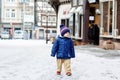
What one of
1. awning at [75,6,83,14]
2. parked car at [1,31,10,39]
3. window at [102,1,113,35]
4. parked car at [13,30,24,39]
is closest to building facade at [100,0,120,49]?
window at [102,1,113,35]

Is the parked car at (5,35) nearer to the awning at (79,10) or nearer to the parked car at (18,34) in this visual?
the parked car at (18,34)

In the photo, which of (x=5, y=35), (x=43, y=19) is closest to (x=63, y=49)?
(x=5, y=35)

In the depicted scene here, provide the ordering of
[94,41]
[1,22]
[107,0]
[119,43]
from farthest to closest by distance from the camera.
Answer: [1,22], [94,41], [107,0], [119,43]

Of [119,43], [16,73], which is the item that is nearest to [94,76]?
[16,73]

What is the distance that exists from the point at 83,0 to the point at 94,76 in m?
28.7

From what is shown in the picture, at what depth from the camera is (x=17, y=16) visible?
345 ft

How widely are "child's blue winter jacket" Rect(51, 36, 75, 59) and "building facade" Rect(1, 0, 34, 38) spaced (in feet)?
290

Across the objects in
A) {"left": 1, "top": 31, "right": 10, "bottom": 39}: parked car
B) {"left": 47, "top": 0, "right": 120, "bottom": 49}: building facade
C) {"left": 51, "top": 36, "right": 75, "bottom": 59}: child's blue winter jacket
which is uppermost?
{"left": 47, "top": 0, "right": 120, "bottom": 49}: building facade

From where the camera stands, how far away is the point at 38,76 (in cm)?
1455

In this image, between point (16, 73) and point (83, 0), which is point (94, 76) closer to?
point (16, 73)

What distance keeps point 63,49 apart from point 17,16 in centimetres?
9092

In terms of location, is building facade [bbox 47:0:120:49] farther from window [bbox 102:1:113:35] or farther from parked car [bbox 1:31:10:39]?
parked car [bbox 1:31:10:39]

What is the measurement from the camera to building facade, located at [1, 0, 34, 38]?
104m

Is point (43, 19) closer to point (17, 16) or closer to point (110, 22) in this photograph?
point (17, 16)
